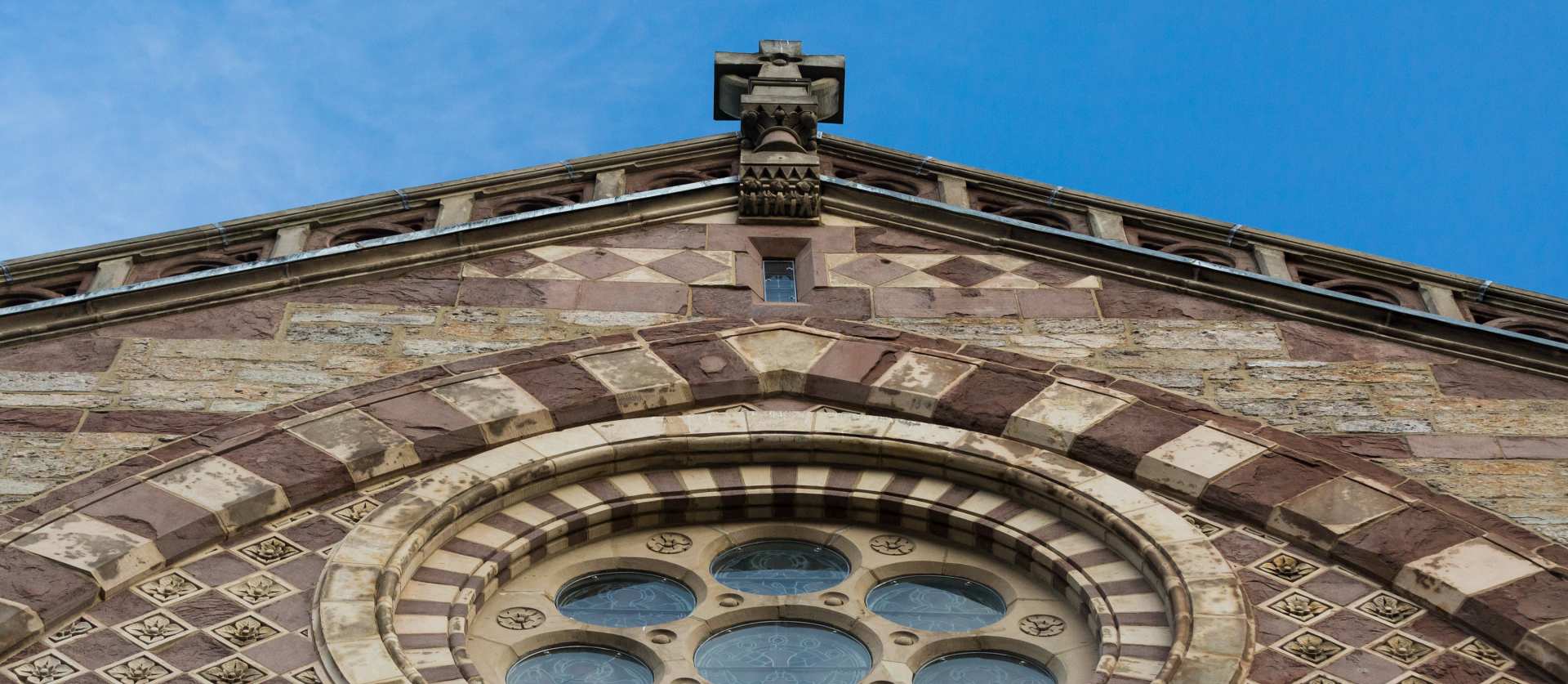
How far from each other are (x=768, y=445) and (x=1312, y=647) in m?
2.45

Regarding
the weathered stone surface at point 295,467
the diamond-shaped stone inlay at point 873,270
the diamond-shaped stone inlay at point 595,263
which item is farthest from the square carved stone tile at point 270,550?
the diamond-shaped stone inlay at point 873,270

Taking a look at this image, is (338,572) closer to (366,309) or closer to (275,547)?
(275,547)

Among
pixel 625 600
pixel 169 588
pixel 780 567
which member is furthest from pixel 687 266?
pixel 169 588

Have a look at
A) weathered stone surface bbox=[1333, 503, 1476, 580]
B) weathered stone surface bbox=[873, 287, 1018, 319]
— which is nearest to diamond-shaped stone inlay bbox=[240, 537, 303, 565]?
weathered stone surface bbox=[873, 287, 1018, 319]

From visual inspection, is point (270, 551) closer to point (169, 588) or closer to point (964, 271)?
point (169, 588)

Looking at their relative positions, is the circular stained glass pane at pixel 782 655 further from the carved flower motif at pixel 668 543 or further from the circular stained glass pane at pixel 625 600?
the carved flower motif at pixel 668 543

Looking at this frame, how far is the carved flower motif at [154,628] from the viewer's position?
28.7 ft

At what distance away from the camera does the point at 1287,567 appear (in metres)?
9.38

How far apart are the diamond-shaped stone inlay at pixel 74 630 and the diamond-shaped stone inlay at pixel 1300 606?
412 centimetres

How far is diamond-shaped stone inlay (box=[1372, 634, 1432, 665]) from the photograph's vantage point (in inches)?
348

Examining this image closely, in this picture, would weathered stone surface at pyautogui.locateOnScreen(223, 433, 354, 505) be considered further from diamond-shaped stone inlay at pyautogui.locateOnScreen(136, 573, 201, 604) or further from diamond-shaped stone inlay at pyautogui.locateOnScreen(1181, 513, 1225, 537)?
diamond-shaped stone inlay at pyautogui.locateOnScreen(1181, 513, 1225, 537)

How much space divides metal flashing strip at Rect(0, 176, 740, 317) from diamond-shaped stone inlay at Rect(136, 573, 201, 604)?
2.16 metres

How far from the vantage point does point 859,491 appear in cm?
1009

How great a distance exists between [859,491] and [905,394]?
60cm
